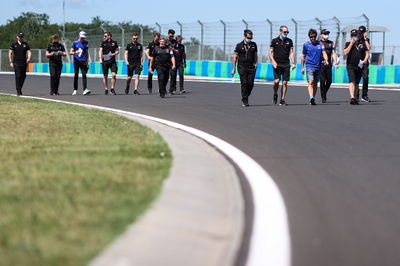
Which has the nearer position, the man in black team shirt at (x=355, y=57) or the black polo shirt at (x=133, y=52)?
the man in black team shirt at (x=355, y=57)

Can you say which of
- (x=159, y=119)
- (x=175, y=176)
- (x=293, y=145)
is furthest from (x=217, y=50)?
(x=175, y=176)

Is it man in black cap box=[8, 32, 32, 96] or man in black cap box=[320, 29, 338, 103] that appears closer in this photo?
man in black cap box=[320, 29, 338, 103]

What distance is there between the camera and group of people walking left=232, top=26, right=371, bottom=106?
59.7ft

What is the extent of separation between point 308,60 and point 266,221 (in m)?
13.9

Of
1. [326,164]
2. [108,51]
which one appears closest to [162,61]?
[108,51]

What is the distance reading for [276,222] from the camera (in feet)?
18.4

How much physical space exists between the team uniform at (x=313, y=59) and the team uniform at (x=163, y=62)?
414cm

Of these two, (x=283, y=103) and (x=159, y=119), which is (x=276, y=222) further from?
(x=283, y=103)

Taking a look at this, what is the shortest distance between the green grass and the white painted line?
748 millimetres

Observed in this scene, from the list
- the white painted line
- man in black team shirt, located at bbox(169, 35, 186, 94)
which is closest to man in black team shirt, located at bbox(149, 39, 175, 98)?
man in black team shirt, located at bbox(169, 35, 186, 94)

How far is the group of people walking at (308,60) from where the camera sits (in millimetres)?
18203

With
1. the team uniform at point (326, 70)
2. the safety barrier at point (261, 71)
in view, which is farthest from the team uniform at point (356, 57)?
the safety barrier at point (261, 71)

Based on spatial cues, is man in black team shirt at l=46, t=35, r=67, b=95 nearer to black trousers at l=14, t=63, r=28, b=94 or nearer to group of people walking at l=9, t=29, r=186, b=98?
group of people walking at l=9, t=29, r=186, b=98

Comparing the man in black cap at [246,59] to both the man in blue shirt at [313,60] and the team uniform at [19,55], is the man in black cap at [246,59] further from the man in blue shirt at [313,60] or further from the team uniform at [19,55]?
the team uniform at [19,55]
